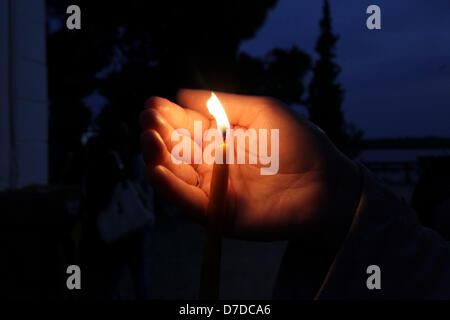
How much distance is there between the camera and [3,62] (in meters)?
2.96

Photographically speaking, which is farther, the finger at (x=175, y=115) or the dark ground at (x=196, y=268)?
the dark ground at (x=196, y=268)

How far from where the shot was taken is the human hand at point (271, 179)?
949mm

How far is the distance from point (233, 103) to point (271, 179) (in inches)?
10.4

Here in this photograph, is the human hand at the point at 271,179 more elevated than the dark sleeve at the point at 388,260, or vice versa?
the human hand at the point at 271,179

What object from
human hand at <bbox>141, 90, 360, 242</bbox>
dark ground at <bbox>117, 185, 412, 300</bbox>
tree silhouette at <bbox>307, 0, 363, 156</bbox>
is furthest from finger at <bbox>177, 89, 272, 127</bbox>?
tree silhouette at <bbox>307, 0, 363, 156</bbox>

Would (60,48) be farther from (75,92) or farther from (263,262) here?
(263,262)

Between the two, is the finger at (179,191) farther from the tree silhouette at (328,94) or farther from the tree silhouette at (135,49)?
the tree silhouette at (328,94)

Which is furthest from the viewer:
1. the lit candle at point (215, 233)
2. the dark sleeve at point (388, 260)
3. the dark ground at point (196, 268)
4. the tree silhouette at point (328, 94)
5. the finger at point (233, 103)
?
the tree silhouette at point (328, 94)

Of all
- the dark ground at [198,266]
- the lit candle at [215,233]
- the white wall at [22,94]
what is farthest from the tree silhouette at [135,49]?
the lit candle at [215,233]

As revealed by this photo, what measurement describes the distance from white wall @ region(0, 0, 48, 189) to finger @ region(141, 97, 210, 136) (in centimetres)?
252

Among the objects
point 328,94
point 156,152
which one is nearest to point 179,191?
point 156,152

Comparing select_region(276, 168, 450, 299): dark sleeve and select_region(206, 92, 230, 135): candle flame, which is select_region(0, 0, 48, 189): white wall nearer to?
select_region(206, 92, 230, 135): candle flame

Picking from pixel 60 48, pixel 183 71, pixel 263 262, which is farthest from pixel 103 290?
pixel 60 48

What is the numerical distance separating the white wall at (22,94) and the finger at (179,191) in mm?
2589
